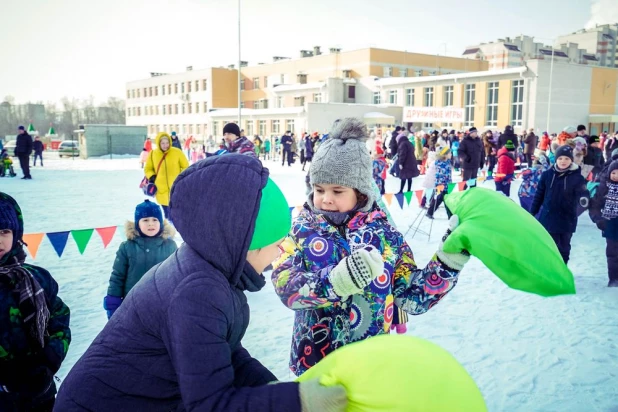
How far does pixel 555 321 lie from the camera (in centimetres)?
489

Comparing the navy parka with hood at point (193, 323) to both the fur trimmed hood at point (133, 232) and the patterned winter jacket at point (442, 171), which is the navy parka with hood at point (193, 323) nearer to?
the fur trimmed hood at point (133, 232)

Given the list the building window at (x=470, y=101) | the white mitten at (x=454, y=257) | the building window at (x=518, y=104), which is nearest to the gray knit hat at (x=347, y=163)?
the white mitten at (x=454, y=257)

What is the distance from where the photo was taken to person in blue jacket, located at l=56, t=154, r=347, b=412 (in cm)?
106

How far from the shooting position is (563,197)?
6.02 metres

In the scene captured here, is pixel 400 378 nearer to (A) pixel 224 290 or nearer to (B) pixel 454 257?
(A) pixel 224 290

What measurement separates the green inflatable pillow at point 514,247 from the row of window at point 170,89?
7246cm

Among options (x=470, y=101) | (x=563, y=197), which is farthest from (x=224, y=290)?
(x=470, y=101)

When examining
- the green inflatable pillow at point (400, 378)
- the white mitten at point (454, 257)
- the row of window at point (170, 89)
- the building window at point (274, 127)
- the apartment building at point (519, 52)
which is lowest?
the green inflatable pillow at point (400, 378)

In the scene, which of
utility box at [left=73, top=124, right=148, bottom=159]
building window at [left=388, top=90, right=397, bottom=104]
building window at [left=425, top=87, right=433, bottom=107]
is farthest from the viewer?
building window at [left=388, top=90, right=397, bottom=104]

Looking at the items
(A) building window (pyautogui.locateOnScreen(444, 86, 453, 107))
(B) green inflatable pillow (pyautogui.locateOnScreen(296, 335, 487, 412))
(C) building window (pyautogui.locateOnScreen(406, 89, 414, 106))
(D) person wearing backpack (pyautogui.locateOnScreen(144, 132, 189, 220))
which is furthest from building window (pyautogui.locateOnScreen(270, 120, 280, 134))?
(B) green inflatable pillow (pyautogui.locateOnScreen(296, 335, 487, 412))

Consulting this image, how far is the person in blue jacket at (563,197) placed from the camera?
598cm

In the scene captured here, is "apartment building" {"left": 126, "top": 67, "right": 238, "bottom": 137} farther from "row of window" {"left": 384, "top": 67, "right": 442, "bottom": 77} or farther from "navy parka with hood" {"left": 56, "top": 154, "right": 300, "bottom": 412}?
"navy parka with hood" {"left": 56, "top": 154, "right": 300, "bottom": 412}

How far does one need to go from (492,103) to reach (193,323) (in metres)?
44.3

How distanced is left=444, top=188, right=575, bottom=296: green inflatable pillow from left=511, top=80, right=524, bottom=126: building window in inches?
1663
